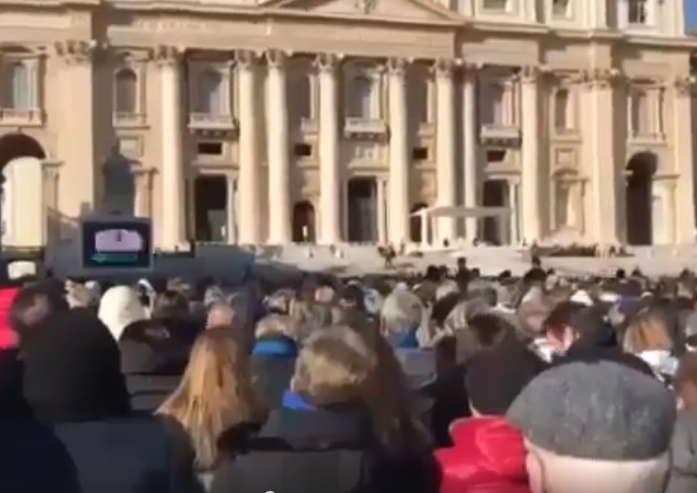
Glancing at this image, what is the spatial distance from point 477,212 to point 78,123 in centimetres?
1302

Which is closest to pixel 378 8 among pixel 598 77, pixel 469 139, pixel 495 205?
pixel 469 139

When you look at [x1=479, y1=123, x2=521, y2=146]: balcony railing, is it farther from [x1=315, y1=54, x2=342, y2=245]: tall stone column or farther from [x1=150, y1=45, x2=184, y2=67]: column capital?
[x1=150, y1=45, x2=184, y2=67]: column capital

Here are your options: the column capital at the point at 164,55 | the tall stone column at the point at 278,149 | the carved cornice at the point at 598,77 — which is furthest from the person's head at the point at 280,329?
the carved cornice at the point at 598,77

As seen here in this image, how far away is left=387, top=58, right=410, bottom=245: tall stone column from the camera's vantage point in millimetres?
52188

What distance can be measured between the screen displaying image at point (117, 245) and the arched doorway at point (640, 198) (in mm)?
30142

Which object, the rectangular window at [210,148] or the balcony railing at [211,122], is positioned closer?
the balcony railing at [211,122]

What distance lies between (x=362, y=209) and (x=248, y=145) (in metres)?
4.81

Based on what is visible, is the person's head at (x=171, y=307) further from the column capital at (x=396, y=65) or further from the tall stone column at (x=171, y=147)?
the column capital at (x=396, y=65)

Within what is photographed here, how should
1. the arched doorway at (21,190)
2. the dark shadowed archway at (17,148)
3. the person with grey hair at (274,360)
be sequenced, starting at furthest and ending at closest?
1. the arched doorway at (21,190)
2. the dark shadowed archway at (17,148)
3. the person with grey hair at (274,360)

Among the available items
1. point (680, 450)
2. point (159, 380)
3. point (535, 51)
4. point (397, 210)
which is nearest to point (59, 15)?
point (397, 210)

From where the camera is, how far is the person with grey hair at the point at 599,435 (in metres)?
3.04

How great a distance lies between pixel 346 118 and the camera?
52062 mm

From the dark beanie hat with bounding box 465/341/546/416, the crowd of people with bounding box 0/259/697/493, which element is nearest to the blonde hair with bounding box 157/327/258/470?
the crowd of people with bounding box 0/259/697/493

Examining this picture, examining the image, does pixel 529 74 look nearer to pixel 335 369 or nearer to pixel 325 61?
pixel 325 61
